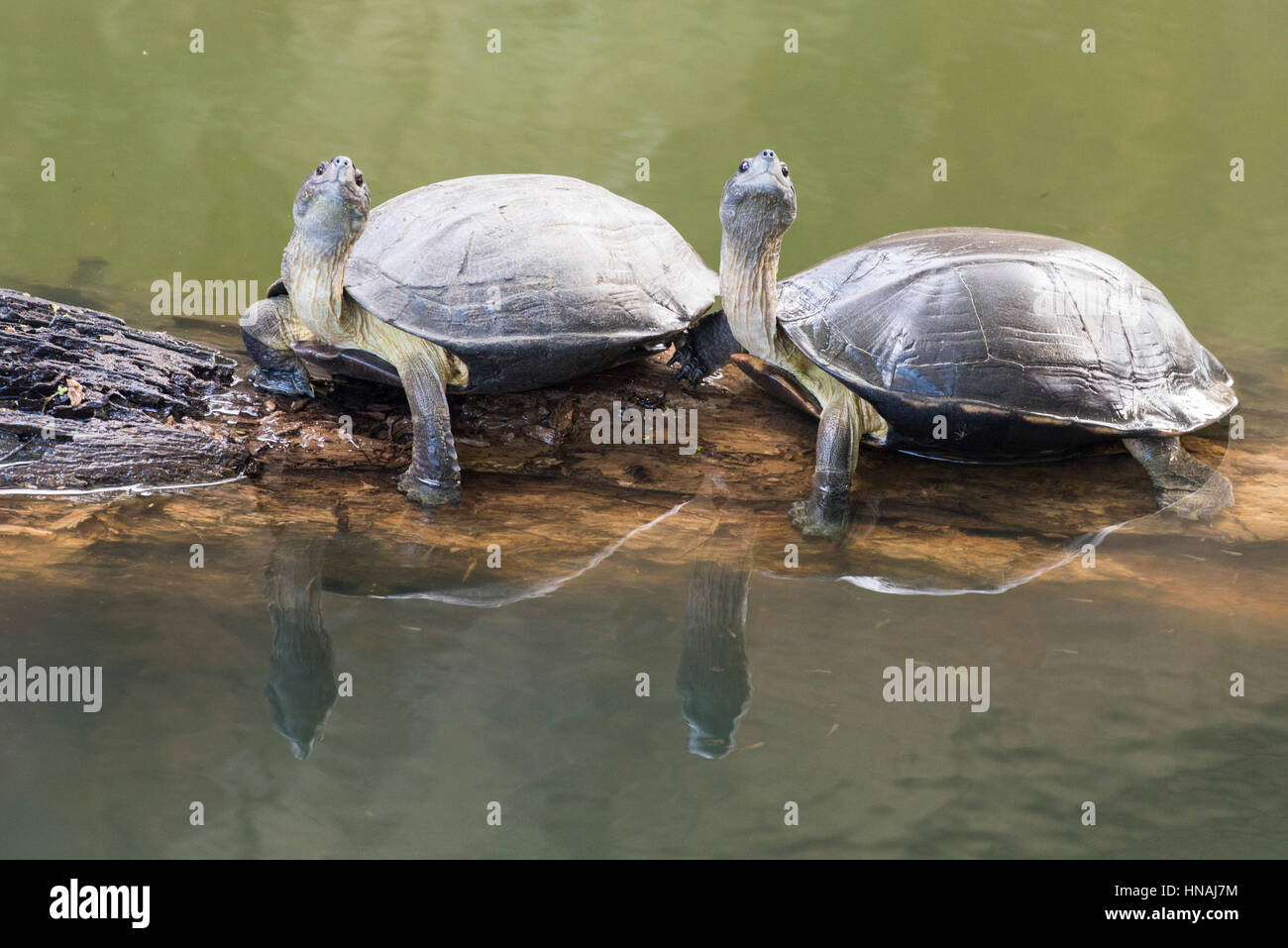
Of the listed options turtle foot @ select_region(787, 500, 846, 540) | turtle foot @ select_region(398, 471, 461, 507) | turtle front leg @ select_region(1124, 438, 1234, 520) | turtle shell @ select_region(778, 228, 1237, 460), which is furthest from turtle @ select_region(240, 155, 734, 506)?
turtle front leg @ select_region(1124, 438, 1234, 520)

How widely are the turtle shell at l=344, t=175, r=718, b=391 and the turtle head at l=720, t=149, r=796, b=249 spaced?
55 cm

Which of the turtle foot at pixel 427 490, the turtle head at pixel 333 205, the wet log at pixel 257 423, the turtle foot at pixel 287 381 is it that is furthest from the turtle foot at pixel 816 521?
the turtle foot at pixel 287 381

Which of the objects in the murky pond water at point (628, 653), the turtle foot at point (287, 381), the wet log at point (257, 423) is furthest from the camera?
the turtle foot at point (287, 381)

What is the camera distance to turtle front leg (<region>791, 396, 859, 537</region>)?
393 centimetres

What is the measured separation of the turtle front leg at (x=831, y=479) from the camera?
155 inches

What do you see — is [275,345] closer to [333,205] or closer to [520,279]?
[333,205]

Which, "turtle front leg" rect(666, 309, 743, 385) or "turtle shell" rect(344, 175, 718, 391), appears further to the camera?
"turtle front leg" rect(666, 309, 743, 385)

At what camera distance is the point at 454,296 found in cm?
391

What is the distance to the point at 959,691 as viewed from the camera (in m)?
3.14

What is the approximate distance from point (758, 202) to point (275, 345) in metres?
1.94

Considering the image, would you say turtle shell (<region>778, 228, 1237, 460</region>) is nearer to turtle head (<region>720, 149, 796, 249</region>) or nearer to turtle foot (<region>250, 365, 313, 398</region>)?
turtle head (<region>720, 149, 796, 249</region>)

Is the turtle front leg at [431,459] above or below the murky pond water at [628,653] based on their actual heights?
above

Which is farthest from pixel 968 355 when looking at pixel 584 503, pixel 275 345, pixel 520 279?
pixel 275 345

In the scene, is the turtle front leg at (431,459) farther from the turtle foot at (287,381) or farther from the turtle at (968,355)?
the turtle at (968,355)
